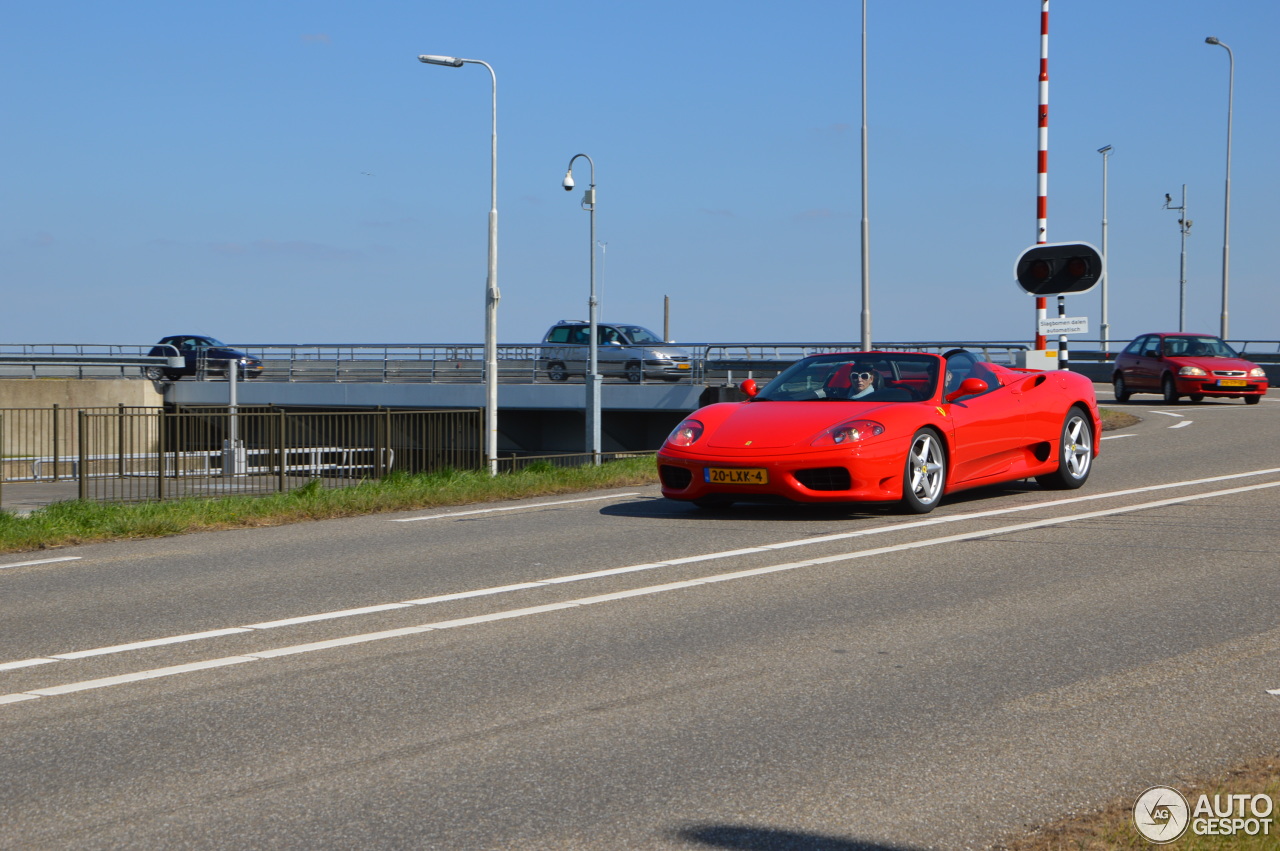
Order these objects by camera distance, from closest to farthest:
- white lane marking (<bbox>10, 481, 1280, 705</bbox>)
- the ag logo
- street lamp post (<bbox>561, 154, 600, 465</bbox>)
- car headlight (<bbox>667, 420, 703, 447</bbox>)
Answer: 1. the ag logo
2. white lane marking (<bbox>10, 481, 1280, 705</bbox>)
3. car headlight (<bbox>667, 420, 703, 447</bbox>)
4. street lamp post (<bbox>561, 154, 600, 465</bbox>)

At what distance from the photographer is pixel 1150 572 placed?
8.21 meters

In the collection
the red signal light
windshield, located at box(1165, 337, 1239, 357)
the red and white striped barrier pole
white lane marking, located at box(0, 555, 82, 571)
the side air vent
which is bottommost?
white lane marking, located at box(0, 555, 82, 571)

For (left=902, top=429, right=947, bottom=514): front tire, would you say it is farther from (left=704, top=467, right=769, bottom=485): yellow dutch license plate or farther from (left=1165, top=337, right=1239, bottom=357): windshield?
(left=1165, top=337, right=1239, bottom=357): windshield

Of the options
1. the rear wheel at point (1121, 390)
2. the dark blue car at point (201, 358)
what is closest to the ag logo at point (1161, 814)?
the rear wheel at point (1121, 390)

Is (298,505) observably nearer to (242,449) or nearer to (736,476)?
(736,476)

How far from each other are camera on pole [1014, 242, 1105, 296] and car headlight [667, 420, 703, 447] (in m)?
8.92

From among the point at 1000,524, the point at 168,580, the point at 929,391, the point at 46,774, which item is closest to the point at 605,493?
the point at 929,391

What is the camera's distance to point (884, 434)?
10.9 meters

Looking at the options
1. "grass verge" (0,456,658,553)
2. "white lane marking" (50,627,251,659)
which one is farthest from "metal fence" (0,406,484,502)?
"white lane marking" (50,627,251,659)

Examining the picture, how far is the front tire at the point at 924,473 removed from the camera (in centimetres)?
1105

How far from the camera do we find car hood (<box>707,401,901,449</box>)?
11.0 m

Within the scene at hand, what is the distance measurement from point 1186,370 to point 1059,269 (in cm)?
1235

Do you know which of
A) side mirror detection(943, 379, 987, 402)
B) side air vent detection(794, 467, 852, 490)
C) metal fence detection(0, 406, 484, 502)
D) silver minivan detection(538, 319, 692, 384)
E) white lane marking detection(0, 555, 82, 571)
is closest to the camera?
white lane marking detection(0, 555, 82, 571)

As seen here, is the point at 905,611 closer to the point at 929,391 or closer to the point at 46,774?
the point at 46,774
